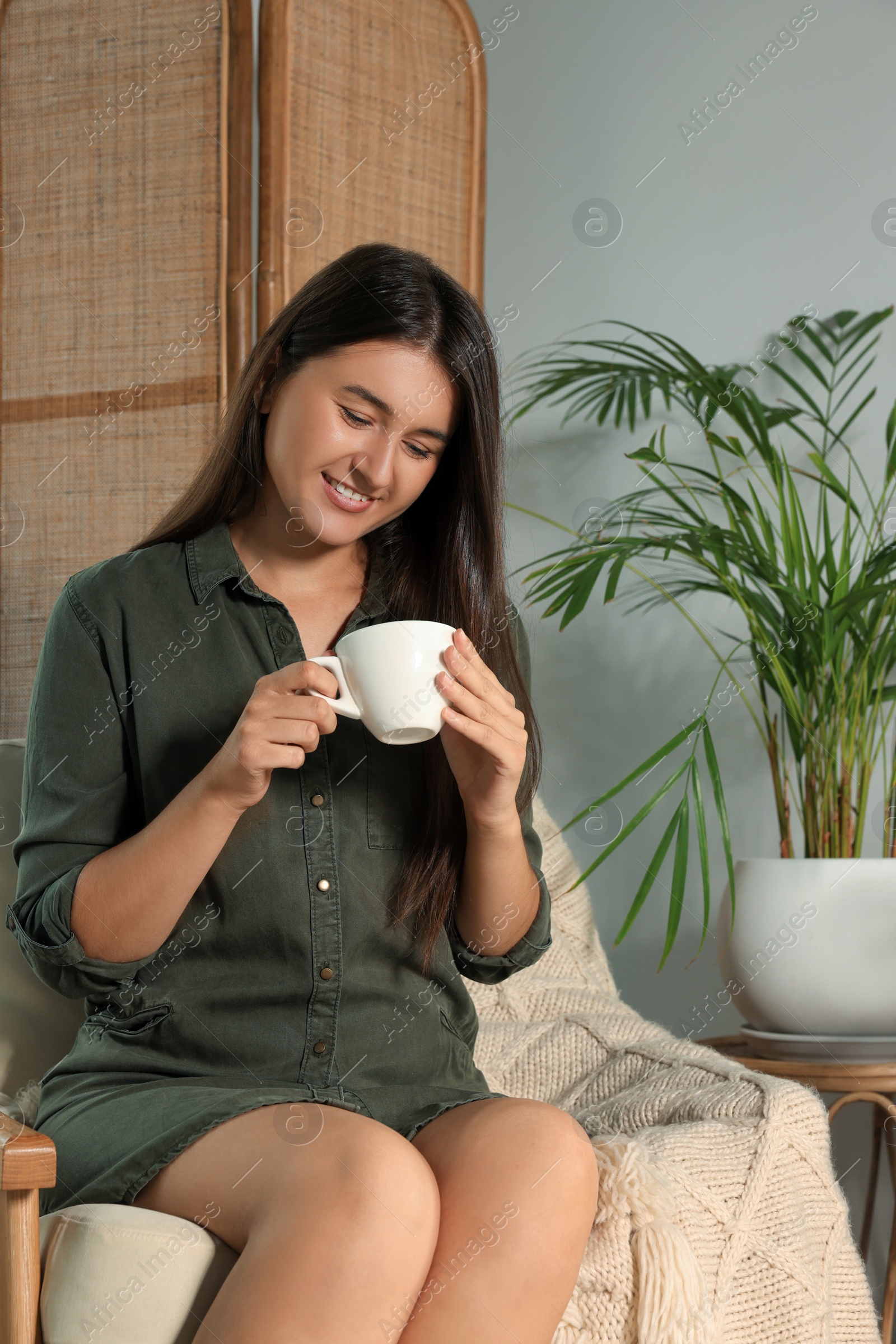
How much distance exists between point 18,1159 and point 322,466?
53 centimetres

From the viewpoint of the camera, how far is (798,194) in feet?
6.06

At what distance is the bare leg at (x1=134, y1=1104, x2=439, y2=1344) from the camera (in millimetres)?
632

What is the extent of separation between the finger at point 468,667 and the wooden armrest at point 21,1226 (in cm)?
38

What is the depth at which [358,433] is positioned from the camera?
0.91 metres

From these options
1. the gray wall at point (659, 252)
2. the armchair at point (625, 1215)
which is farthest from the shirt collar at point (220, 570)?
the gray wall at point (659, 252)

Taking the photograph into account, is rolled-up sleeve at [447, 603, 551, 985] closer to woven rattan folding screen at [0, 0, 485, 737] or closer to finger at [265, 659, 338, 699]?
finger at [265, 659, 338, 699]

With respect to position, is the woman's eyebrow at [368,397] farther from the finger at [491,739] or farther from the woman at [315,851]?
the finger at [491,739]

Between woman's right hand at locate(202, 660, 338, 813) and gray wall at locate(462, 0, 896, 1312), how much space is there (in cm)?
122

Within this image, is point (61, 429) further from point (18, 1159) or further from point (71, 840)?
point (18, 1159)

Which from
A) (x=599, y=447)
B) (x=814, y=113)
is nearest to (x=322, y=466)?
(x=599, y=447)

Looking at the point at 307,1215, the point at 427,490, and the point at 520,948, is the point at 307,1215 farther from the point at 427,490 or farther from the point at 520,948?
the point at 427,490

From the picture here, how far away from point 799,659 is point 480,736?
79 cm

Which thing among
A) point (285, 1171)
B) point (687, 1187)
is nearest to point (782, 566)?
point (687, 1187)

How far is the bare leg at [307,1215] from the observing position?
0.63 m
